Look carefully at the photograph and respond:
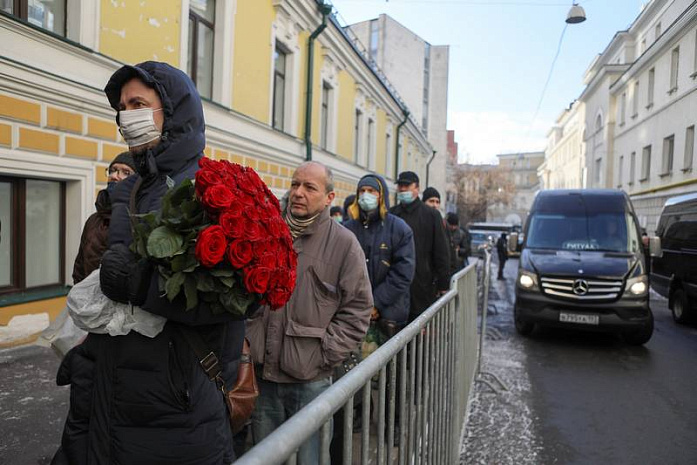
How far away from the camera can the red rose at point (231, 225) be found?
4.39 feet

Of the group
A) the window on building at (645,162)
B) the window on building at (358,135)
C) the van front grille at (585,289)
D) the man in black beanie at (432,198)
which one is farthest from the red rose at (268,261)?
the window on building at (645,162)

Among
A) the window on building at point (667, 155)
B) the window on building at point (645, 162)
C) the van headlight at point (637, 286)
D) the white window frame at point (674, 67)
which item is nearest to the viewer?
the van headlight at point (637, 286)

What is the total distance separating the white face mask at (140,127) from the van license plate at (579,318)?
643 cm

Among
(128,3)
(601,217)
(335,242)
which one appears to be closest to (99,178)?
(128,3)

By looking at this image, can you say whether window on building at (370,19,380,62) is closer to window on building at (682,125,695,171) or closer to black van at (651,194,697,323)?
window on building at (682,125,695,171)

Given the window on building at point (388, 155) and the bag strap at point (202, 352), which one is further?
the window on building at point (388, 155)

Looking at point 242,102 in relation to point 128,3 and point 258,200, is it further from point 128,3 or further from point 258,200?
point 258,200

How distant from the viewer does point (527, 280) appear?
7.16 m

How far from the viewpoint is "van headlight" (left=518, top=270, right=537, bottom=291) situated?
708 cm

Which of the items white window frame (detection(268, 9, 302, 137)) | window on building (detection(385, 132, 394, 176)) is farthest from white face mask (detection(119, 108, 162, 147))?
window on building (detection(385, 132, 394, 176))

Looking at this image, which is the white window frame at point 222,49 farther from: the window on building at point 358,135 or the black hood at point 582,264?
the window on building at point 358,135

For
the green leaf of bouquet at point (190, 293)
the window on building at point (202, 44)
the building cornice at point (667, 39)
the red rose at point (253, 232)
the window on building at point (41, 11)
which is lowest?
the green leaf of bouquet at point (190, 293)

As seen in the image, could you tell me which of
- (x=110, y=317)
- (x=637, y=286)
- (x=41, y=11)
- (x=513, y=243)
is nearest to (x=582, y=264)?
(x=637, y=286)

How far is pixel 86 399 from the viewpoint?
151cm
